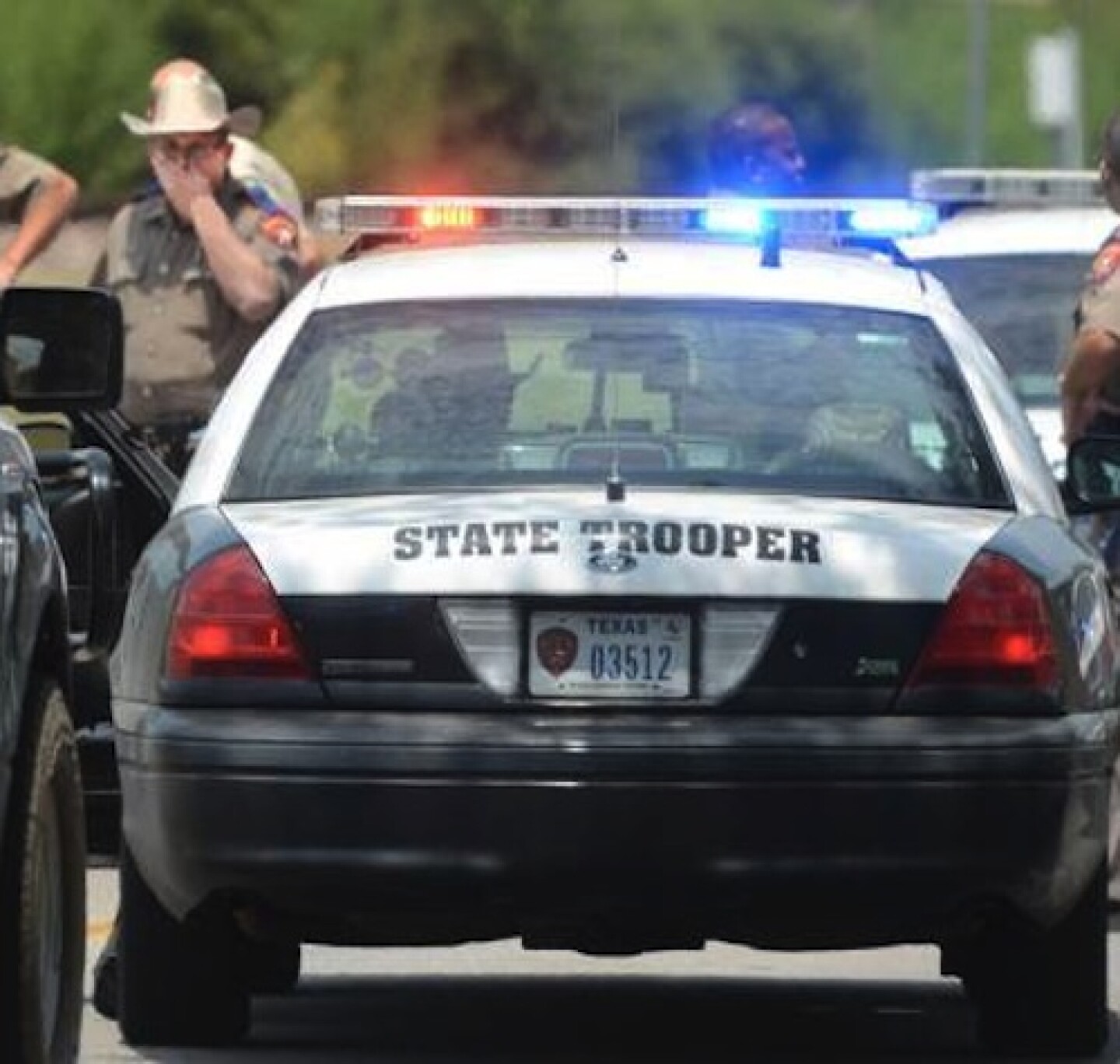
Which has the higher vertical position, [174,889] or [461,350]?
[461,350]

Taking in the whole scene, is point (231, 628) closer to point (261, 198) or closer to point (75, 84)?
point (261, 198)

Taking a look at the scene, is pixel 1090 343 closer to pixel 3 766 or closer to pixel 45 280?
pixel 3 766

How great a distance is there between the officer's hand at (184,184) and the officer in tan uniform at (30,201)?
0.76 meters

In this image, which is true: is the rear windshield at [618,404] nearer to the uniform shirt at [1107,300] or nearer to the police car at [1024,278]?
the uniform shirt at [1107,300]

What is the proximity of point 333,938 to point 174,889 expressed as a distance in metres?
0.41

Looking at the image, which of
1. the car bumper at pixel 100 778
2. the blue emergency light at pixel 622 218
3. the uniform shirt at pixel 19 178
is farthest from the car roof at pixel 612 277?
the uniform shirt at pixel 19 178

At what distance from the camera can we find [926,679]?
7.43 m

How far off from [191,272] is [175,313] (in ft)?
0.44

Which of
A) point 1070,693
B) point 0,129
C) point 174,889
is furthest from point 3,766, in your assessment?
point 0,129

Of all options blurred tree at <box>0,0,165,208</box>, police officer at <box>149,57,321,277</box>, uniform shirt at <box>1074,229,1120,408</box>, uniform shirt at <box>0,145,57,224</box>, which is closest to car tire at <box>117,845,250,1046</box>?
uniform shirt at <box>1074,229,1120,408</box>

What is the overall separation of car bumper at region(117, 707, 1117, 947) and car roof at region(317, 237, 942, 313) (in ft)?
4.28

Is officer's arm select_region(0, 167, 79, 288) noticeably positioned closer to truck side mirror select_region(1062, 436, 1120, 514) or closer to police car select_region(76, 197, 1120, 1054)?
truck side mirror select_region(1062, 436, 1120, 514)

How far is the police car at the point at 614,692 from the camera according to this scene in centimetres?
731

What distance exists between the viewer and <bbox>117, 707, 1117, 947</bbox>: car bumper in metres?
7.29
